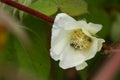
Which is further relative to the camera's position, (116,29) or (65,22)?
(116,29)

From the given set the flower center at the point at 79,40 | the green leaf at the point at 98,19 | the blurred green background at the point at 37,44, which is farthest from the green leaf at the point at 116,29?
the flower center at the point at 79,40

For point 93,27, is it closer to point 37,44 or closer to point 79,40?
point 79,40

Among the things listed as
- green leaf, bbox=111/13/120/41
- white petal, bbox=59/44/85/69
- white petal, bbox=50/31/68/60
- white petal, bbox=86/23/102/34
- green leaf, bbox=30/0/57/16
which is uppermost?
white petal, bbox=86/23/102/34

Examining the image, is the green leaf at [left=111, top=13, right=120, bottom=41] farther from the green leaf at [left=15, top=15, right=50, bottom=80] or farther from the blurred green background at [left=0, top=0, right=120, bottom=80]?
the green leaf at [left=15, top=15, right=50, bottom=80]

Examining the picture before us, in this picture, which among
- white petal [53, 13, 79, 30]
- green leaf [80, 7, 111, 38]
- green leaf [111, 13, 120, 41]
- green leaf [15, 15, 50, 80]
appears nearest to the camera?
white petal [53, 13, 79, 30]

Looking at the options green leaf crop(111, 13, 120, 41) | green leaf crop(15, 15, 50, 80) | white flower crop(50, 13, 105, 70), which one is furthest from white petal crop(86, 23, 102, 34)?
green leaf crop(111, 13, 120, 41)

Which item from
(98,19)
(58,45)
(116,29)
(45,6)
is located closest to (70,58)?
(58,45)

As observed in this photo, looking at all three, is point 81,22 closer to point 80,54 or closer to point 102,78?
point 80,54
